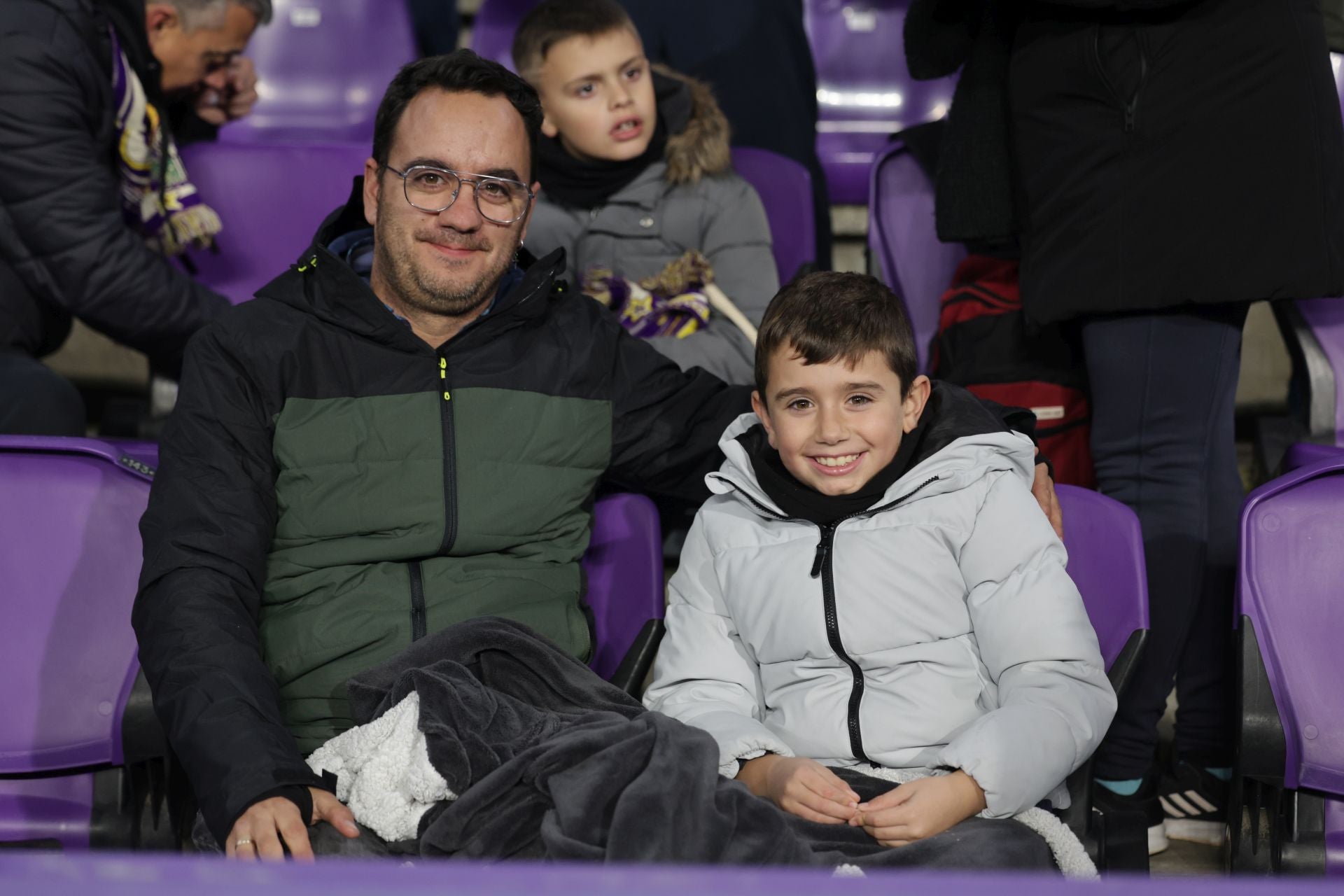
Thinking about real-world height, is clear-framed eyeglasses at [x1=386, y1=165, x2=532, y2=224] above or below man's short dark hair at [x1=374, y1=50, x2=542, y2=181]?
below

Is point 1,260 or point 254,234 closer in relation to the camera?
point 1,260

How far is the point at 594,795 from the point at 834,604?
1.51ft

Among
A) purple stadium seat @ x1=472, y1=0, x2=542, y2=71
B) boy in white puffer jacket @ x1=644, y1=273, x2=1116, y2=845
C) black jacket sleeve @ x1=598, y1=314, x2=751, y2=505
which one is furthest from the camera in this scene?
purple stadium seat @ x1=472, y1=0, x2=542, y2=71

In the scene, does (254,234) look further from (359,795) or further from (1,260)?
(359,795)

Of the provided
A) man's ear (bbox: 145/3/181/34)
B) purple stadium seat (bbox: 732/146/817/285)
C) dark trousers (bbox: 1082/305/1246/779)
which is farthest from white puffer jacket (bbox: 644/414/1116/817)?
man's ear (bbox: 145/3/181/34)

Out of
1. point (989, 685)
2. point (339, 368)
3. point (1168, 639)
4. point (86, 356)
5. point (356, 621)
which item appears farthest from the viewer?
point (86, 356)

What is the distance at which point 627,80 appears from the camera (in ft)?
9.83

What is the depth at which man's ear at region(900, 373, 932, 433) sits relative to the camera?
6.35 feet

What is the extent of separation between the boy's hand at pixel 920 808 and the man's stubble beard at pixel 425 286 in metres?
0.97

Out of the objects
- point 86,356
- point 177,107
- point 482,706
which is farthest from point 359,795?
point 86,356

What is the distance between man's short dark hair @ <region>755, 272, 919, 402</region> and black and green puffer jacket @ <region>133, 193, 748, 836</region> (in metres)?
0.33

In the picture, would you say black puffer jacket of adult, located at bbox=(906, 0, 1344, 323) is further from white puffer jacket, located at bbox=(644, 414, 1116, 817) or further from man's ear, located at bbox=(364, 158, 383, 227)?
man's ear, located at bbox=(364, 158, 383, 227)

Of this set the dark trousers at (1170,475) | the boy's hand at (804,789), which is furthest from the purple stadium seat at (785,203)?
the boy's hand at (804,789)

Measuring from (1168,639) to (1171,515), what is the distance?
20 centimetres
